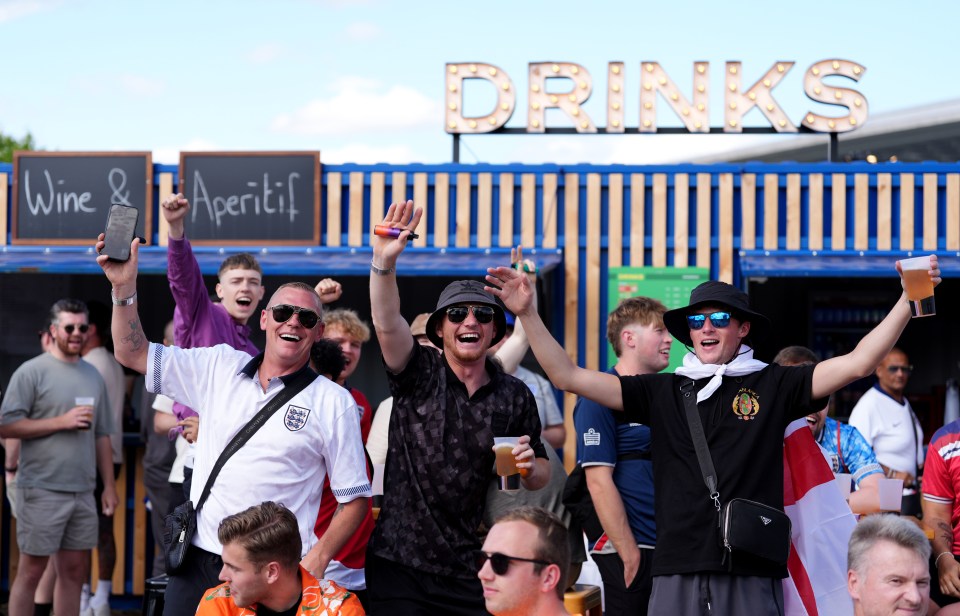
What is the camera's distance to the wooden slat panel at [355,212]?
9859mm

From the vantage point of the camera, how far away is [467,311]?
4.45 metres

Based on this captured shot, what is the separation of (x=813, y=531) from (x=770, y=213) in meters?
5.80

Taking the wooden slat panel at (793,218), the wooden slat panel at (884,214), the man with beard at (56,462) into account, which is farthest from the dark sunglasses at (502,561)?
the wooden slat panel at (884,214)

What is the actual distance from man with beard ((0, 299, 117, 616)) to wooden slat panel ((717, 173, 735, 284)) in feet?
16.6

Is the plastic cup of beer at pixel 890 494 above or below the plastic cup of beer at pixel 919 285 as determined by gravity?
below

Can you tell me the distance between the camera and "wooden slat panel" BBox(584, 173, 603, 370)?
31.7 ft

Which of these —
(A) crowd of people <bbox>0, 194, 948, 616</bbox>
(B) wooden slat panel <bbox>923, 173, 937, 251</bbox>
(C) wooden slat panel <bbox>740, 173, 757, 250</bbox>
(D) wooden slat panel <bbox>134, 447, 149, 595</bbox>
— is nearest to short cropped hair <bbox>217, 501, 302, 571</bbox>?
(A) crowd of people <bbox>0, 194, 948, 616</bbox>

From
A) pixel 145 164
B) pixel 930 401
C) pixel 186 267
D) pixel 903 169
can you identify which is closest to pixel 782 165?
pixel 903 169

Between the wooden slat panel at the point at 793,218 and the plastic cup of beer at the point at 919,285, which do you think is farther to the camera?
the wooden slat panel at the point at 793,218

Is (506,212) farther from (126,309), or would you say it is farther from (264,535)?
(264,535)

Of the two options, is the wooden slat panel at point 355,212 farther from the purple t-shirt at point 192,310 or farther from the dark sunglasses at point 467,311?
the dark sunglasses at point 467,311

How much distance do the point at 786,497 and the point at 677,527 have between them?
1.62 feet

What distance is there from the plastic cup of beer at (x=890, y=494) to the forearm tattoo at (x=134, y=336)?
349 cm

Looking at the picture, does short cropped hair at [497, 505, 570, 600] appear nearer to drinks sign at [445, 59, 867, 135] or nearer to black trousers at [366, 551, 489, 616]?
black trousers at [366, 551, 489, 616]
